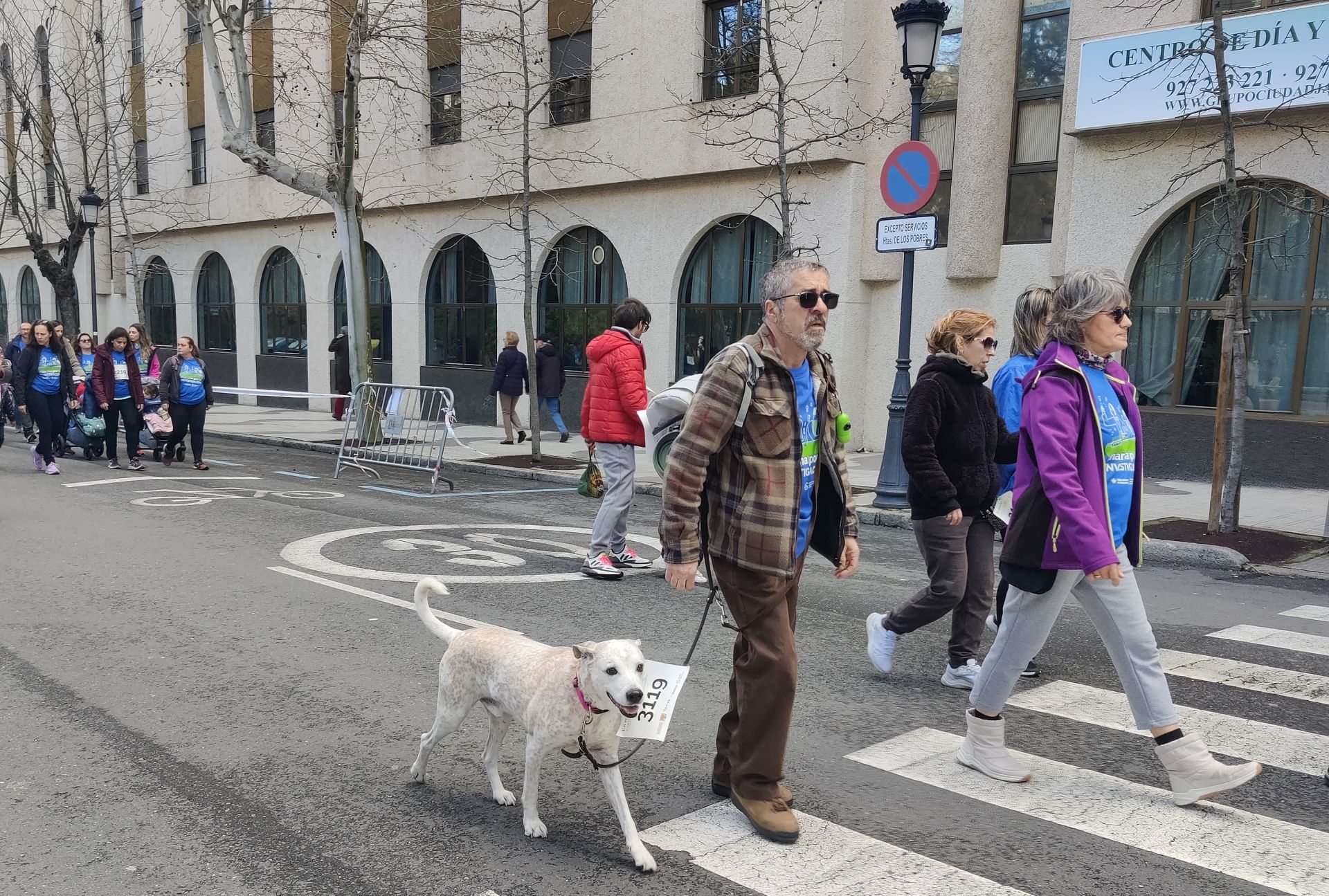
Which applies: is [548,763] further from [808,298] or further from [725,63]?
[725,63]

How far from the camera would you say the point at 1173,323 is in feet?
44.8

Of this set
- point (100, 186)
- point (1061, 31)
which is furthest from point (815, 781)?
point (100, 186)

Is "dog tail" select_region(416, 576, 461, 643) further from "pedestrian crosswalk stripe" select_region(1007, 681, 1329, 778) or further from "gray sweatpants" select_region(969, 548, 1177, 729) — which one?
"pedestrian crosswalk stripe" select_region(1007, 681, 1329, 778)

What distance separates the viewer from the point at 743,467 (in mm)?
3635

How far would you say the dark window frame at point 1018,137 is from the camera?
14.3 meters

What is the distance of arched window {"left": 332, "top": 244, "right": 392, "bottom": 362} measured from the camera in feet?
82.7

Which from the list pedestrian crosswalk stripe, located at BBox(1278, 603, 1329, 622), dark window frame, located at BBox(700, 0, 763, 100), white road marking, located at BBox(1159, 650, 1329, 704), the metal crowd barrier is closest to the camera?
white road marking, located at BBox(1159, 650, 1329, 704)

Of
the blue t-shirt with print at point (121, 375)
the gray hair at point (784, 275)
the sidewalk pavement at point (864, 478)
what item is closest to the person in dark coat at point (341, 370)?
the sidewalk pavement at point (864, 478)

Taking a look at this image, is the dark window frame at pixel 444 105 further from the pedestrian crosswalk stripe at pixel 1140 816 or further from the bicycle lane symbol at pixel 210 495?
the pedestrian crosswalk stripe at pixel 1140 816

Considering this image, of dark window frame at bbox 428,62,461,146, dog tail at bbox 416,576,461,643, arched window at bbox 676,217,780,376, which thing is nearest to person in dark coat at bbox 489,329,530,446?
arched window at bbox 676,217,780,376

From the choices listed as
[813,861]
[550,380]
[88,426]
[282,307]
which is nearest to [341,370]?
[550,380]

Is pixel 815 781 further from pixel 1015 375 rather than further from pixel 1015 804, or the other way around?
pixel 1015 375

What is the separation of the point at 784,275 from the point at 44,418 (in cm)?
1303

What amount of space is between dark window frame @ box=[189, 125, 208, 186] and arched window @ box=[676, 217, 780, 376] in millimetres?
18041
